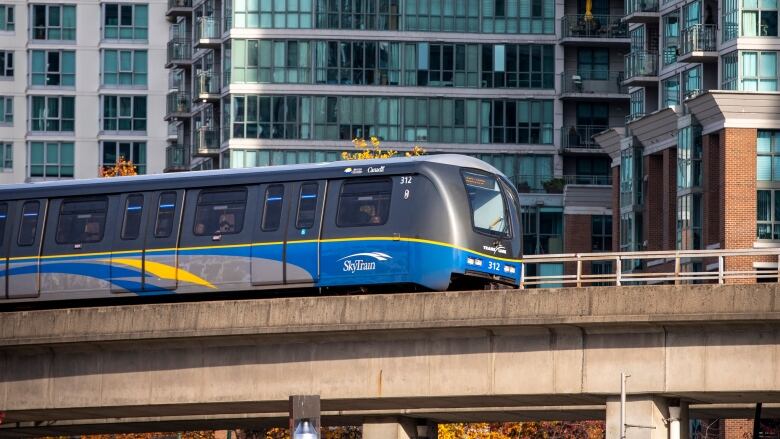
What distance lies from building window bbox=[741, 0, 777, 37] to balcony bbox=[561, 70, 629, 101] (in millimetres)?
22614

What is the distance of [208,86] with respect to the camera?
102 meters

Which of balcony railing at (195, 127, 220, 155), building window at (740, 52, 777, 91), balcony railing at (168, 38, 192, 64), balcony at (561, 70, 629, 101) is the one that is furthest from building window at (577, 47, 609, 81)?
building window at (740, 52, 777, 91)

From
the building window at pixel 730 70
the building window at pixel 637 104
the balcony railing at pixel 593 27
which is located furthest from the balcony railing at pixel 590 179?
the building window at pixel 730 70

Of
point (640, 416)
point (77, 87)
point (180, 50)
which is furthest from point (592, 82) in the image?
point (640, 416)

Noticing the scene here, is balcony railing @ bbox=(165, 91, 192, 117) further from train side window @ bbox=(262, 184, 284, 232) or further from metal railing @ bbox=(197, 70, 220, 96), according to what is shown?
train side window @ bbox=(262, 184, 284, 232)

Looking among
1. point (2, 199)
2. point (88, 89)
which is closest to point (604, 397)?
point (2, 199)

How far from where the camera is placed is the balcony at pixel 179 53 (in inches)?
4365

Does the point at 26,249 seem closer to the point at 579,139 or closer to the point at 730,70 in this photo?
the point at 730,70

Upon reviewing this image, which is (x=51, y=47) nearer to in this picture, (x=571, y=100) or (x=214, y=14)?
(x=214, y=14)

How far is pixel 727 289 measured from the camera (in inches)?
1183

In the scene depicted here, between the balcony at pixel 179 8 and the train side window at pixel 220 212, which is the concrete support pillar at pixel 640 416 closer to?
the train side window at pixel 220 212

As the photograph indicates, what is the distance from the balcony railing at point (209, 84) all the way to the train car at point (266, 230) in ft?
202

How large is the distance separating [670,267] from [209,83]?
3205 cm

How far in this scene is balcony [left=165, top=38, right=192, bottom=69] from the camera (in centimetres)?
11088
